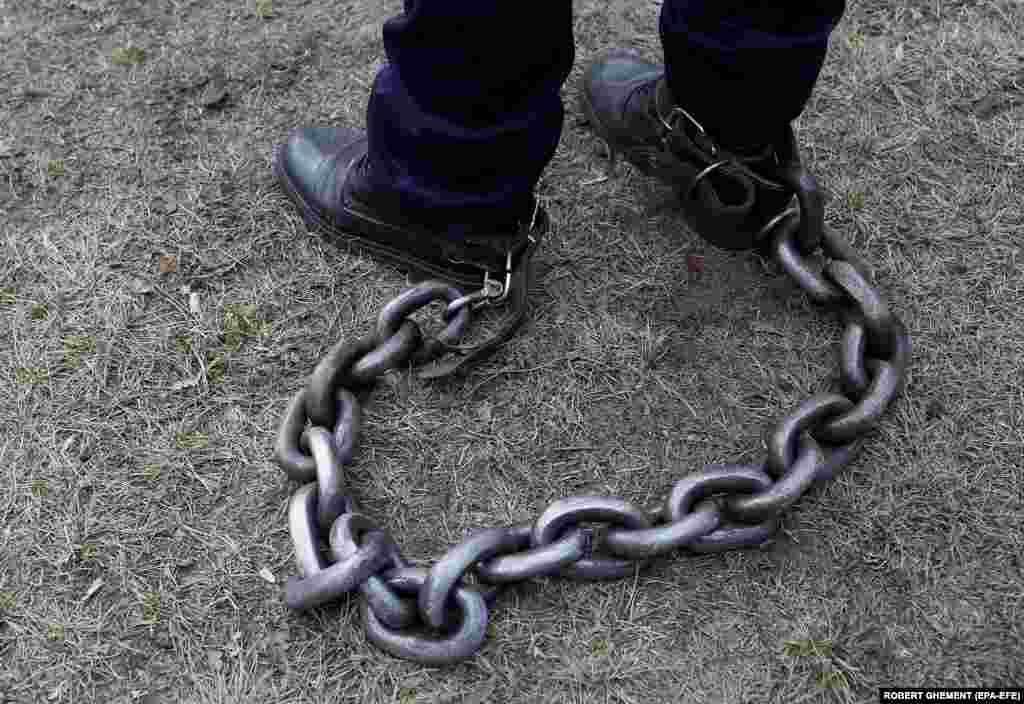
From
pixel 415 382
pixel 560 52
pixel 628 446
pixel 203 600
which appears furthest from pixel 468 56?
pixel 203 600

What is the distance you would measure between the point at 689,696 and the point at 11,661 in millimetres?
1308

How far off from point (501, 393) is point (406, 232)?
441mm

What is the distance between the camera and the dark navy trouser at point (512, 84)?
1.61m

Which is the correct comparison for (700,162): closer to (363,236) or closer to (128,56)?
(363,236)

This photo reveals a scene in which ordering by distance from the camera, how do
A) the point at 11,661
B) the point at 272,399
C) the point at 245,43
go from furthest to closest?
the point at 245,43 < the point at 272,399 < the point at 11,661

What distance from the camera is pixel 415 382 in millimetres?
2094

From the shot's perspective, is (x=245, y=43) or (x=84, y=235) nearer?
(x=84, y=235)

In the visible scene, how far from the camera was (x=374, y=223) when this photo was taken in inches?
84.7

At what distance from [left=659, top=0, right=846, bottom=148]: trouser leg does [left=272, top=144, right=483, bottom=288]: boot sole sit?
669 mm

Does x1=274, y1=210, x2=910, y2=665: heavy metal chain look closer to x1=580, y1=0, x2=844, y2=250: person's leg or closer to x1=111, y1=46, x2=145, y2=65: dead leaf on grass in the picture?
x1=580, y1=0, x2=844, y2=250: person's leg

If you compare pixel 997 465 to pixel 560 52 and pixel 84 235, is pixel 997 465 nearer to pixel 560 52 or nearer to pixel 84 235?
pixel 560 52

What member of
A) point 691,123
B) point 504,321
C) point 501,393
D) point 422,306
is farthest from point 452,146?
Answer: point 691,123

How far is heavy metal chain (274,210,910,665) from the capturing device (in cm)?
163

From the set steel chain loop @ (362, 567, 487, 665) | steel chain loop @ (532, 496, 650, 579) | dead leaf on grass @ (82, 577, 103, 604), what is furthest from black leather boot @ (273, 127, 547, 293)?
dead leaf on grass @ (82, 577, 103, 604)
